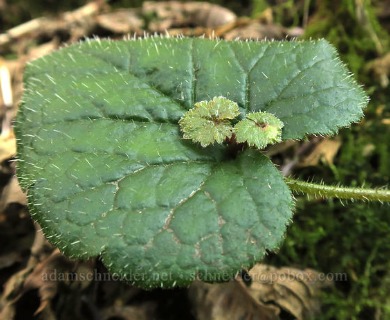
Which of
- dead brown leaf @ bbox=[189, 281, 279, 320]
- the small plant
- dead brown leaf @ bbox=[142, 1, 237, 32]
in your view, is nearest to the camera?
the small plant

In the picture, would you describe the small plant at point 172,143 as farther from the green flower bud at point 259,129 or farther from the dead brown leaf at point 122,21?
the dead brown leaf at point 122,21

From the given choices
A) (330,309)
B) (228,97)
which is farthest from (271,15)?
(330,309)

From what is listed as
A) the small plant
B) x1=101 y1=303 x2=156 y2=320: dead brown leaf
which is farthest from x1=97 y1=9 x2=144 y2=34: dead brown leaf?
x1=101 y1=303 x2=156 y2=320: dead brown leaf

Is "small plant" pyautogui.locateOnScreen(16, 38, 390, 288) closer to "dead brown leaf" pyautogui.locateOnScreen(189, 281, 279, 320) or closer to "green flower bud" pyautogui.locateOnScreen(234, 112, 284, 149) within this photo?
"green flower bud" pyautogui.locateOnScreen(234, 112, 284, 149)

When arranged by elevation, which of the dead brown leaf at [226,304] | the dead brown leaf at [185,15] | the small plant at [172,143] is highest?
the small plant at [172,143]

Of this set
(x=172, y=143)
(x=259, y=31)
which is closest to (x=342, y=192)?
(x=172, y=143)

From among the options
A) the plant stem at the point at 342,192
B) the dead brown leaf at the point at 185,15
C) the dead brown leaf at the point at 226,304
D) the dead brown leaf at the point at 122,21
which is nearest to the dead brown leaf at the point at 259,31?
the dead brown leaf at the point at 185,15
